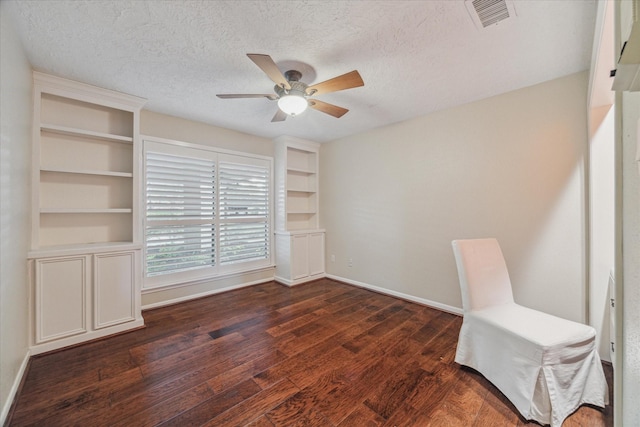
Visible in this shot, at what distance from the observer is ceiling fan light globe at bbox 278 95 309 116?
2135 millimetres

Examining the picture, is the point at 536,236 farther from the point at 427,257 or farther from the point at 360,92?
the point at 360,92

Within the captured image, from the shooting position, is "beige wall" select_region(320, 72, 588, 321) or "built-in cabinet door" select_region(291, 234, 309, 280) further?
"built-in cabinet door" select_region(291, 234, 309, 280)

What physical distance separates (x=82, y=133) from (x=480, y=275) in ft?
12.8

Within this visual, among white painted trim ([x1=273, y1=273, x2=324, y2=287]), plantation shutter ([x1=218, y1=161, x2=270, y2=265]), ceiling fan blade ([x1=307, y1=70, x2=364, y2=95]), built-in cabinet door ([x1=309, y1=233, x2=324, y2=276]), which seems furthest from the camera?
built-in cabinet door ([x1=309, y1=233, x2=324, y2=276])

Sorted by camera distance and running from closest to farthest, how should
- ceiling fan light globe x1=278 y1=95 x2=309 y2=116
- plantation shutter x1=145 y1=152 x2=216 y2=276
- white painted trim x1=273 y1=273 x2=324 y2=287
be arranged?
ceiling fan light globe x1=278 y1=95 x2=309 y2=116 → plantation shutter x1=145 y1=152 x2=216 y2=276 → white painted trim x1=273 y1=273 x2=324 y2=287

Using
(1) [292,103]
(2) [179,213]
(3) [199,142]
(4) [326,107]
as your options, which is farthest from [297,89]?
(2) [179,213]

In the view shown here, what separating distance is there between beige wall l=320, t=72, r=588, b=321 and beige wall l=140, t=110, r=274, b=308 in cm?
142

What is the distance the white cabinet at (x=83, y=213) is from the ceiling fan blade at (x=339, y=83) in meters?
2.05

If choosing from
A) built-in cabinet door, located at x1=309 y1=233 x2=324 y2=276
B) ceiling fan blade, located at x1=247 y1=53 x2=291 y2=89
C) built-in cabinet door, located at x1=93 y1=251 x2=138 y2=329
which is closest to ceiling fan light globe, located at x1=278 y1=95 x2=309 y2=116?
ceiling fan blade, located at x1=247 y1=53 x2=291 y2=89

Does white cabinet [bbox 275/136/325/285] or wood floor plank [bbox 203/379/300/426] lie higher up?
white cabinet [bbox 275/136/325/285]

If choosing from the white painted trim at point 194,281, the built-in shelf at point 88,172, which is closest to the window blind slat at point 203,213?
the white painted trim at point 194,281

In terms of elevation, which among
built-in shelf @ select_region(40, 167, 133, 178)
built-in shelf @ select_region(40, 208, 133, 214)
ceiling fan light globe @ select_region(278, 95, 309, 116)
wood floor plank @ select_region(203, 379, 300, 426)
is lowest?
wood floor plank @ select_region(203, 379, 300, 426)

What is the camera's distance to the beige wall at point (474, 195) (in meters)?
2.27

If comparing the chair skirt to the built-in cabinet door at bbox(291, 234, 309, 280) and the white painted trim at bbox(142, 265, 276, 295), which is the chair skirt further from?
the white painted trim at bbox(142, 265, 276, 295)
